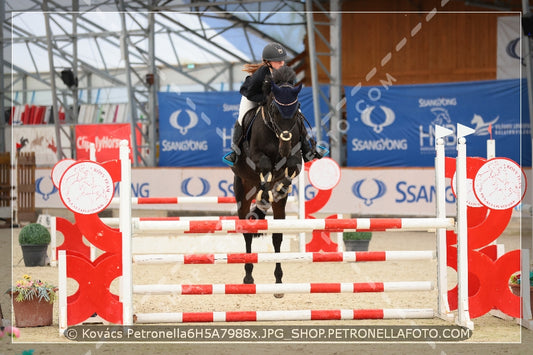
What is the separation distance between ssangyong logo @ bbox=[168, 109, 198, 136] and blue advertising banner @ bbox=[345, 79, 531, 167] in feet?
10.5

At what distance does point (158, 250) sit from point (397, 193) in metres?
4.95

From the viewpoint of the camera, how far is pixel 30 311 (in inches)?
167

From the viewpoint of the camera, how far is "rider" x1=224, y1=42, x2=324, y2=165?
15.0 feet

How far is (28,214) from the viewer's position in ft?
41.9

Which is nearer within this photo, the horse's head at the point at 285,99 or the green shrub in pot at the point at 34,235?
the horse's head at the point at 285,99

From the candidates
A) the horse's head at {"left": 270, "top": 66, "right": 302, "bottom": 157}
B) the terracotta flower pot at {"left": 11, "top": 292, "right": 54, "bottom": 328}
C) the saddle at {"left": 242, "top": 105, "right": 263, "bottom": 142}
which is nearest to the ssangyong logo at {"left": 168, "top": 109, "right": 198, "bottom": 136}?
the saddle at {"left": 242, "top": 105, "right": 263, "bottom": 142}

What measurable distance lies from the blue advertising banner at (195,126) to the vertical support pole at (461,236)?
31.3 ft

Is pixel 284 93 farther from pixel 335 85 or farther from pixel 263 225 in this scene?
pixel 335 85

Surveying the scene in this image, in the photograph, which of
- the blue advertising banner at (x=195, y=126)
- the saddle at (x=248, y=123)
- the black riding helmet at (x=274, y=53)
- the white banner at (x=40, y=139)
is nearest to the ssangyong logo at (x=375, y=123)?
the blue advertising banner at (x=195, y=126)

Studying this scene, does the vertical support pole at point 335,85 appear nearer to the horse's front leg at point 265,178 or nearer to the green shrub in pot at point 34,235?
the green shrub in pot at point 34,235

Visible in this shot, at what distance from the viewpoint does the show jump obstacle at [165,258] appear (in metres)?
3.89

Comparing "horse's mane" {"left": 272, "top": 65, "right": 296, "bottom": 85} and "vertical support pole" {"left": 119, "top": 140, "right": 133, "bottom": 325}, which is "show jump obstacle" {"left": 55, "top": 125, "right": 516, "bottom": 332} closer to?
"vertical support pole" {"left": 119, "top": 140, "right": 133, "bottom": 325}

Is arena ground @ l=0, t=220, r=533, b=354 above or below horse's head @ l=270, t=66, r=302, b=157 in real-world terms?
below

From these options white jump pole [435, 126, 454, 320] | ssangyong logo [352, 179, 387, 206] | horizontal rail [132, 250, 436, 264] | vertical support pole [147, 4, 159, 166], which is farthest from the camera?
vertical support pole [147, 4, 159, 166]
